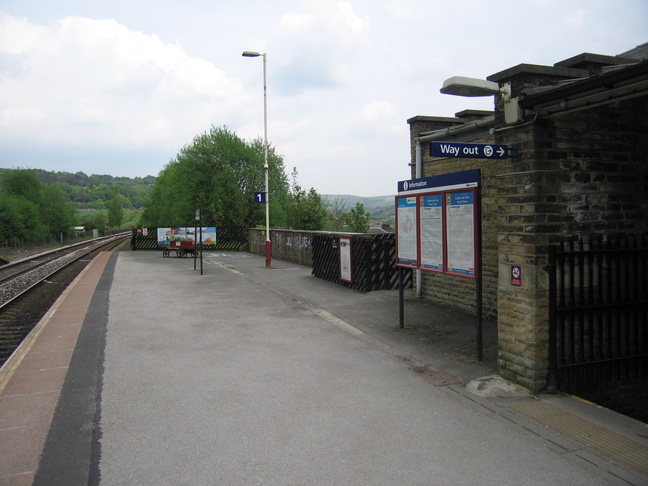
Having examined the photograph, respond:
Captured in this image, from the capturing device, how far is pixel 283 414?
478cm

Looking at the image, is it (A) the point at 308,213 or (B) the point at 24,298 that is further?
(A) the point at 308,213

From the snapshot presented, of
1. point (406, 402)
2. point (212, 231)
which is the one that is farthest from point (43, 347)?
point (212, 231)

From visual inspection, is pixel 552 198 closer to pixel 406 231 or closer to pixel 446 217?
pixel 446 217

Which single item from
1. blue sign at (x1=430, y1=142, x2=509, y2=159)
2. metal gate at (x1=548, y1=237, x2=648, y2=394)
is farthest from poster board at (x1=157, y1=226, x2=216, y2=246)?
metal gate at (x1=548, y1=237, x2=648, y2=394)

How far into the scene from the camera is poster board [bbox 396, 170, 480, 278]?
21.2 ft

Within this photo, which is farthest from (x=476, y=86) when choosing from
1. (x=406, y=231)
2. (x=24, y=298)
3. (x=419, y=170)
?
(x=24, y=298)

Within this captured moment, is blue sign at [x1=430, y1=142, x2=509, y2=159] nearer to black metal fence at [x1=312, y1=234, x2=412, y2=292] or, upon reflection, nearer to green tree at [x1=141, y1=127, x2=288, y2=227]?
black metal fence at [x1=312, y1=234, x2=412, y2=292]

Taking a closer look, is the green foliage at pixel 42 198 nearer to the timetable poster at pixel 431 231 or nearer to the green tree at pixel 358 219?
the green tree at pixel 358 219

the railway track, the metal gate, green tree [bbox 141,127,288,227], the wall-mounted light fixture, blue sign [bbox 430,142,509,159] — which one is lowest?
the railway track

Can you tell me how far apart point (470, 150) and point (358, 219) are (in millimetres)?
17738

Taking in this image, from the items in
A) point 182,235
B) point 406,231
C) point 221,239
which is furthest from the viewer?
point 221,239

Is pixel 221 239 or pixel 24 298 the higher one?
pixel 221 239

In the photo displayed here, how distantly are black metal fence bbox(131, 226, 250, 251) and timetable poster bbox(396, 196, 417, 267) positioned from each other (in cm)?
2279

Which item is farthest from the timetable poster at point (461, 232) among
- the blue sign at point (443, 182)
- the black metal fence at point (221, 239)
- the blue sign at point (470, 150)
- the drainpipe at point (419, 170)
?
the black metal fence at point (221, 239)
